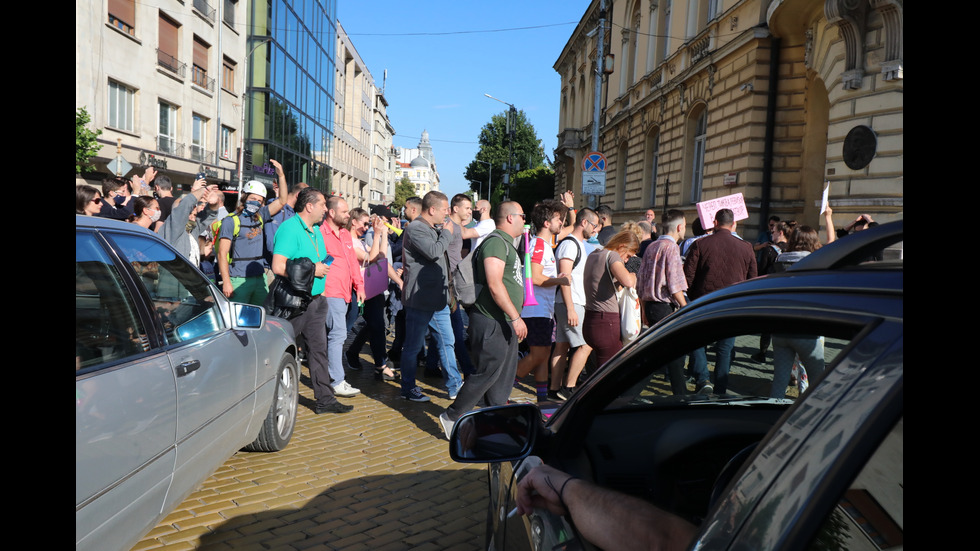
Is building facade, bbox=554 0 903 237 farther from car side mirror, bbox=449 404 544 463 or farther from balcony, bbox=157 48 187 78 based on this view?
balcony, bbox=157 48 187 78

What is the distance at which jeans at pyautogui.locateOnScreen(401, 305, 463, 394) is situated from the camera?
6.44 m

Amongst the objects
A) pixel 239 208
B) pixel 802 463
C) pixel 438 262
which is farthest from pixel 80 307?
pixel 239 208

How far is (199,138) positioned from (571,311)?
95.7ft

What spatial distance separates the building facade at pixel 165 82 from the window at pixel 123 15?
1.3 inches

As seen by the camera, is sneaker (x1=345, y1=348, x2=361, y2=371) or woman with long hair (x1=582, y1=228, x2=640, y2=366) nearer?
woman with long hair (x1=582, y1=228, x2=640, y2=366)

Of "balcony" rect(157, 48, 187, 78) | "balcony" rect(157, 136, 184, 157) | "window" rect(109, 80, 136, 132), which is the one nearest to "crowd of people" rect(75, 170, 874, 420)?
"window" rect(109, 80, 136, 132)

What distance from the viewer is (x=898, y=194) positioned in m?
12.0

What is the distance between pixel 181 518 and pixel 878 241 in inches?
152

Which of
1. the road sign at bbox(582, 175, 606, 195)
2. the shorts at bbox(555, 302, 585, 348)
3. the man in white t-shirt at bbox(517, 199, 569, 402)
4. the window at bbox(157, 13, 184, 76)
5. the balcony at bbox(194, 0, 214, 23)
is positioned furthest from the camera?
the balcony at bbox(194, 0, 214, 23)

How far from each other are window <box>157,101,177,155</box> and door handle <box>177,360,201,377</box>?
27162 millimetres

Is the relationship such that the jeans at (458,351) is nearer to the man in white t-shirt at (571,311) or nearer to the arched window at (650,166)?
the man in white t-shirt at (571,311)

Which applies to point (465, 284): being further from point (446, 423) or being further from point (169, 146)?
point (169, 146)

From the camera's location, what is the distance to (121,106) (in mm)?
24844
